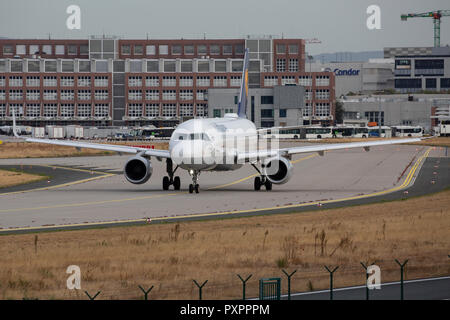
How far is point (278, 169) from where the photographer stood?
61.4 meters

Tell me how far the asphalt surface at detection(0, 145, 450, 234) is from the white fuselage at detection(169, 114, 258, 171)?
222 cm

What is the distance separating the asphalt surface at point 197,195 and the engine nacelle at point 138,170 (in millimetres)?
1070

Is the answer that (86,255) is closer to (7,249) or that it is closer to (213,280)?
(7,249)

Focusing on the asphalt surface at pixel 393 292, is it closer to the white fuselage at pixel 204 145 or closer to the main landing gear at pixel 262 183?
the white fuselage at pixel 204 145

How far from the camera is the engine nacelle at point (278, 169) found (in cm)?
6091

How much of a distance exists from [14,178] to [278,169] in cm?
2544

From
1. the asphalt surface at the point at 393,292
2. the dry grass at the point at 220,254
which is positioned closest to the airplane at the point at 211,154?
the dry grass at the point at 220,254

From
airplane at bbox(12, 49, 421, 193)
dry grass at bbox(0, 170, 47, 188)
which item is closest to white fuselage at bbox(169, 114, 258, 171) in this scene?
airplane at bbox(12, 49, 421, 193)

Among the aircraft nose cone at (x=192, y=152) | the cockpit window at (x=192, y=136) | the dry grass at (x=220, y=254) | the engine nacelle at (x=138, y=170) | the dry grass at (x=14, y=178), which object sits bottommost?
the dry grass at (x=14, y=178)

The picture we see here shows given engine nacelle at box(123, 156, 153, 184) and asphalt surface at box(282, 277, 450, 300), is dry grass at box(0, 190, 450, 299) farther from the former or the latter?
engine nacelle at box(123, 156, 153, 184)

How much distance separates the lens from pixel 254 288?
1112 inches
